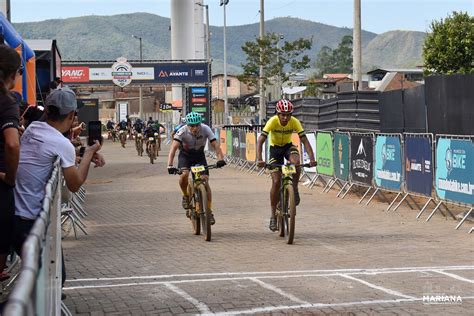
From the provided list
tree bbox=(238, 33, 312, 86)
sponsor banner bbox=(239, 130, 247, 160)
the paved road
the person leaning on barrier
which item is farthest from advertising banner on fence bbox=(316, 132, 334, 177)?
tree bbox=(238, 33, 312, 86)

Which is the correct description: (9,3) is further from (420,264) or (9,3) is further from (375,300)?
(375,300)

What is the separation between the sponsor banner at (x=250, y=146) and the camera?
2994 centimetres

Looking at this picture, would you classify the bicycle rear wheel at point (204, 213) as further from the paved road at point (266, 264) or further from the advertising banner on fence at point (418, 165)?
the advertising banner on fence at point (418, 165)

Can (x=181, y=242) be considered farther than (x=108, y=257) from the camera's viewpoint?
Yes

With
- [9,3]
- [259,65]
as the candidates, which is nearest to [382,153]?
[9,3]

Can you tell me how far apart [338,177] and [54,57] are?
255 inches

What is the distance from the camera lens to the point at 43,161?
619cm

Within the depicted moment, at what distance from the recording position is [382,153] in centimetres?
1744

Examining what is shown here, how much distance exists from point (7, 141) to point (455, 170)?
9483mm

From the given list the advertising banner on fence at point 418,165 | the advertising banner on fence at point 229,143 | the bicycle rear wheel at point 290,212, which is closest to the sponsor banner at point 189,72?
the advertising banner on fence at point 229,143

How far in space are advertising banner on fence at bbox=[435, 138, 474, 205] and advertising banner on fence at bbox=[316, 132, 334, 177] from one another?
5969 mm

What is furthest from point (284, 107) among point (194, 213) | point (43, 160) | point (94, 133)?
point (43, 160)

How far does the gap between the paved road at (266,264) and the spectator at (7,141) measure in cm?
190

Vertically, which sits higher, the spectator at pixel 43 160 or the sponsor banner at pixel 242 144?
the spectator at pixel 43 160
